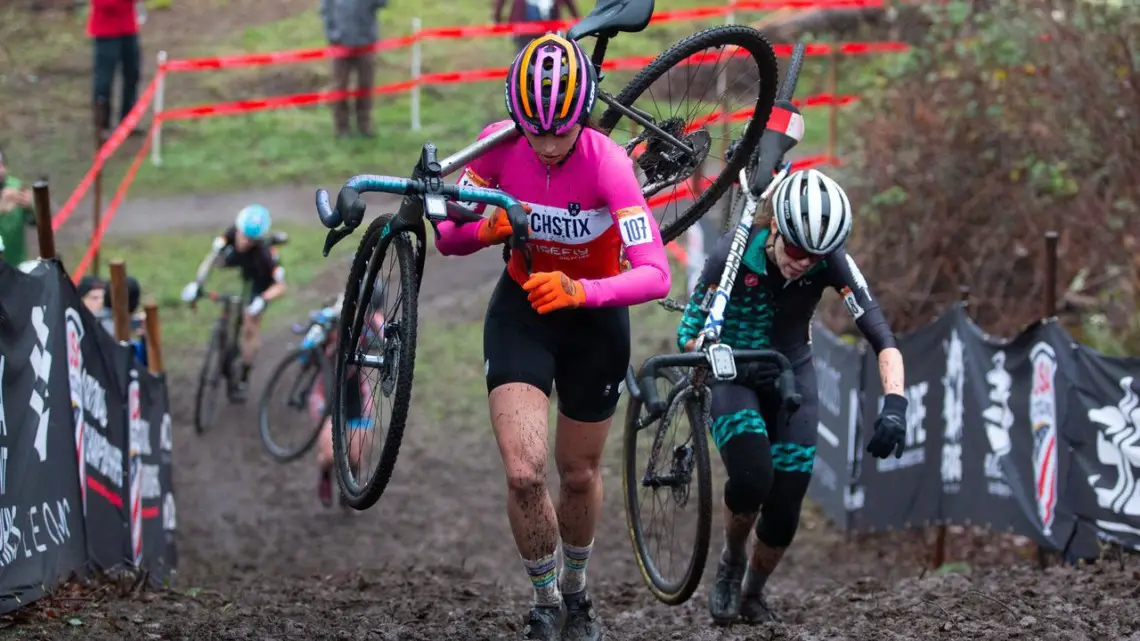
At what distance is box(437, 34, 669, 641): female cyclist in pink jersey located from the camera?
578 centimetres

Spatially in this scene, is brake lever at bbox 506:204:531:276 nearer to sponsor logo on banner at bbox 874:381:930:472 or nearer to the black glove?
the black glove

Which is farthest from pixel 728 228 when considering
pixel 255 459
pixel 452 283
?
pixel 452 283

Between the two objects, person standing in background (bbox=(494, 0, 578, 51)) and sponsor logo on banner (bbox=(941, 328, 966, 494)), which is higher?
person standing in background (bbox=(494, 0, 578, 51))

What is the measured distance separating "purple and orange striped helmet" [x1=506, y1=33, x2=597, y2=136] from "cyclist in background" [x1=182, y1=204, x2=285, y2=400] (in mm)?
7962

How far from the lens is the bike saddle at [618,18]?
6.81 meters

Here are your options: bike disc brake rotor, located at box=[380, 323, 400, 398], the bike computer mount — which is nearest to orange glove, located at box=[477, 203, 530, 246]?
the bike computer mount

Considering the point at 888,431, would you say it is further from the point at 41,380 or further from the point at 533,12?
the point at 533,12

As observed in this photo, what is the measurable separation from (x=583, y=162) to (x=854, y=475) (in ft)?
21.5

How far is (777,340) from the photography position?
23.8 ft

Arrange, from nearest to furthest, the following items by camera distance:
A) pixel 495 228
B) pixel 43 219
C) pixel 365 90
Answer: pixel 495 228 → pixel 43 219 → pixel 365 90

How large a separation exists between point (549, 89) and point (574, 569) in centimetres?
221

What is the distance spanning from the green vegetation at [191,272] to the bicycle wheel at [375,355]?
351 inches

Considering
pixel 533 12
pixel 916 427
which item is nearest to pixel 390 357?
pixel 916 427

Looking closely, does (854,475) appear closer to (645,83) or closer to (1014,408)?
(1014,408)
